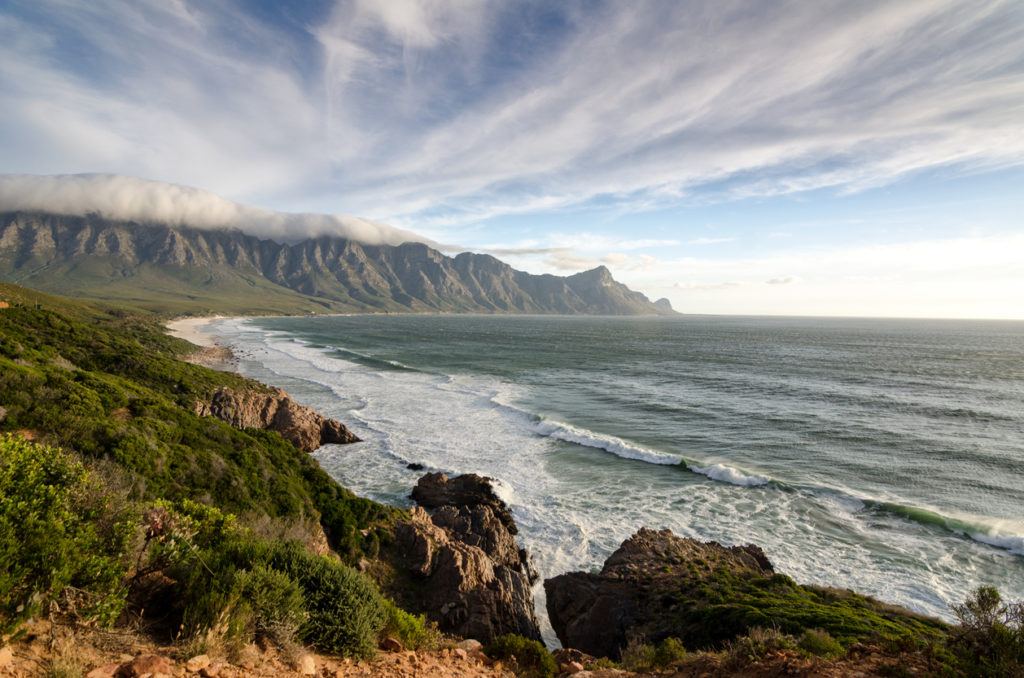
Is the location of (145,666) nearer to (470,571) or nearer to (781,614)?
(470,571)

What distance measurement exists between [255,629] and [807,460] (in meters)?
32.1

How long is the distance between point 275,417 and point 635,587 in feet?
82.4

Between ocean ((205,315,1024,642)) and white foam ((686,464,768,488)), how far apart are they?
0.13 m

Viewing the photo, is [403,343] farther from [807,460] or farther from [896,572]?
[896,572]

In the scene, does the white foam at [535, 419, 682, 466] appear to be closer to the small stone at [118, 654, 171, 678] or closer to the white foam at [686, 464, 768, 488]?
the white foam at [686, 464, 768, 488]

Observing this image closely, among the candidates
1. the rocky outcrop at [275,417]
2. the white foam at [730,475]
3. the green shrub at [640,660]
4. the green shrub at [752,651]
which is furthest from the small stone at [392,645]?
the white foam at [730,475]

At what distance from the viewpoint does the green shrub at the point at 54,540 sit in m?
4.80

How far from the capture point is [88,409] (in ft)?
43.2

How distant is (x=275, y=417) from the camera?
28938mm

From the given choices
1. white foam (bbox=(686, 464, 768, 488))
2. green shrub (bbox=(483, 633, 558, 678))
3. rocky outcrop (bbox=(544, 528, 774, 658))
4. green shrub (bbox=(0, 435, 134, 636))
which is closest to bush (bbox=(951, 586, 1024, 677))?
green shrub (bbox=(483, 633, 558, 678))

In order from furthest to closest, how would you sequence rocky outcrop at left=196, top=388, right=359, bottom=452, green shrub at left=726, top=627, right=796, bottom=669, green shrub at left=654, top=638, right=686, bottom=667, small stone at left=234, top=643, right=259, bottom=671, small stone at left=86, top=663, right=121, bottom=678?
rocky outcrop at left=196, top=388, right=359, bottom=452 < green shrub at left=654, top=638, right=686, bottom=667 < green shrub at left=726, top=627, right=796, bottom=669 < small stone at left=234, top=643, right=259, bottom=671 < small stone at left=86, top=663, right=121, bottom=678

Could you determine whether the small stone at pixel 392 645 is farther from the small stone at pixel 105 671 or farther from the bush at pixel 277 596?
the small stone at pixel 105 671

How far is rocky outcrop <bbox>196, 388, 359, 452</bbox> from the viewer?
2669 centimetres

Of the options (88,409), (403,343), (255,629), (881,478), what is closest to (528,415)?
(881,478)
